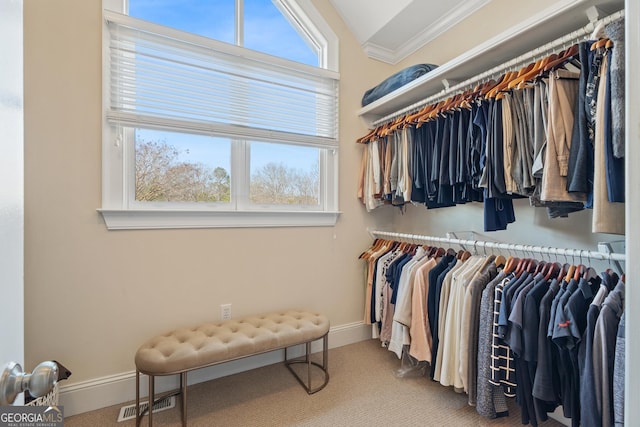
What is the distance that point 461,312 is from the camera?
1.66 metres

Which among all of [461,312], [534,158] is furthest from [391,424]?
[534,158]

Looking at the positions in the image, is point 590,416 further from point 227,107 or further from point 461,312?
point 227,107

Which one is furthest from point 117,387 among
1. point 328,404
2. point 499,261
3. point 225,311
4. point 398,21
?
point 398,21

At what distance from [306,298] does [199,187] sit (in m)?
1.18

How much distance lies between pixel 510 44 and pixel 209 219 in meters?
2.05

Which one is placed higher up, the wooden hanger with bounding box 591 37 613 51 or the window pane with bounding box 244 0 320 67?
the window pane with bounding box 244 0 320 67

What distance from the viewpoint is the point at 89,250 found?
1.77 metres

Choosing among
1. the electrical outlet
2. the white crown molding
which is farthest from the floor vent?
the white crown molding

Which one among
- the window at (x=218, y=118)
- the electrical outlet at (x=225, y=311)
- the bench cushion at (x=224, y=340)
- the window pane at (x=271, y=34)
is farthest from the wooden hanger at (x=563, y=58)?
the electrical outlet at (x=225, y=311)

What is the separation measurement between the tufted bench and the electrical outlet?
9 centimetres

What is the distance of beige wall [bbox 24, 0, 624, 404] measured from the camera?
5.44 feet

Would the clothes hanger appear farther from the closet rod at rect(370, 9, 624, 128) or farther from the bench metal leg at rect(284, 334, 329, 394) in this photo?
the bench metal leg at rect(284, 334, 329, 394)

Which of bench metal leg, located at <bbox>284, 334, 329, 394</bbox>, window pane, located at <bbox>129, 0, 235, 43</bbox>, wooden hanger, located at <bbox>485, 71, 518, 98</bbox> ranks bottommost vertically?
bench metal leg, located at <bbox>284, 334, 329, 394</bbox>

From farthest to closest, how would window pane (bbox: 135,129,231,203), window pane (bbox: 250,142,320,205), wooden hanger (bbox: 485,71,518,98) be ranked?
1. window pane (bbox: 250,142,320,205)
2. window pane (bbox: 135,129,231,203)
3. wooden hanger (bbox: 485,71,518,98)
